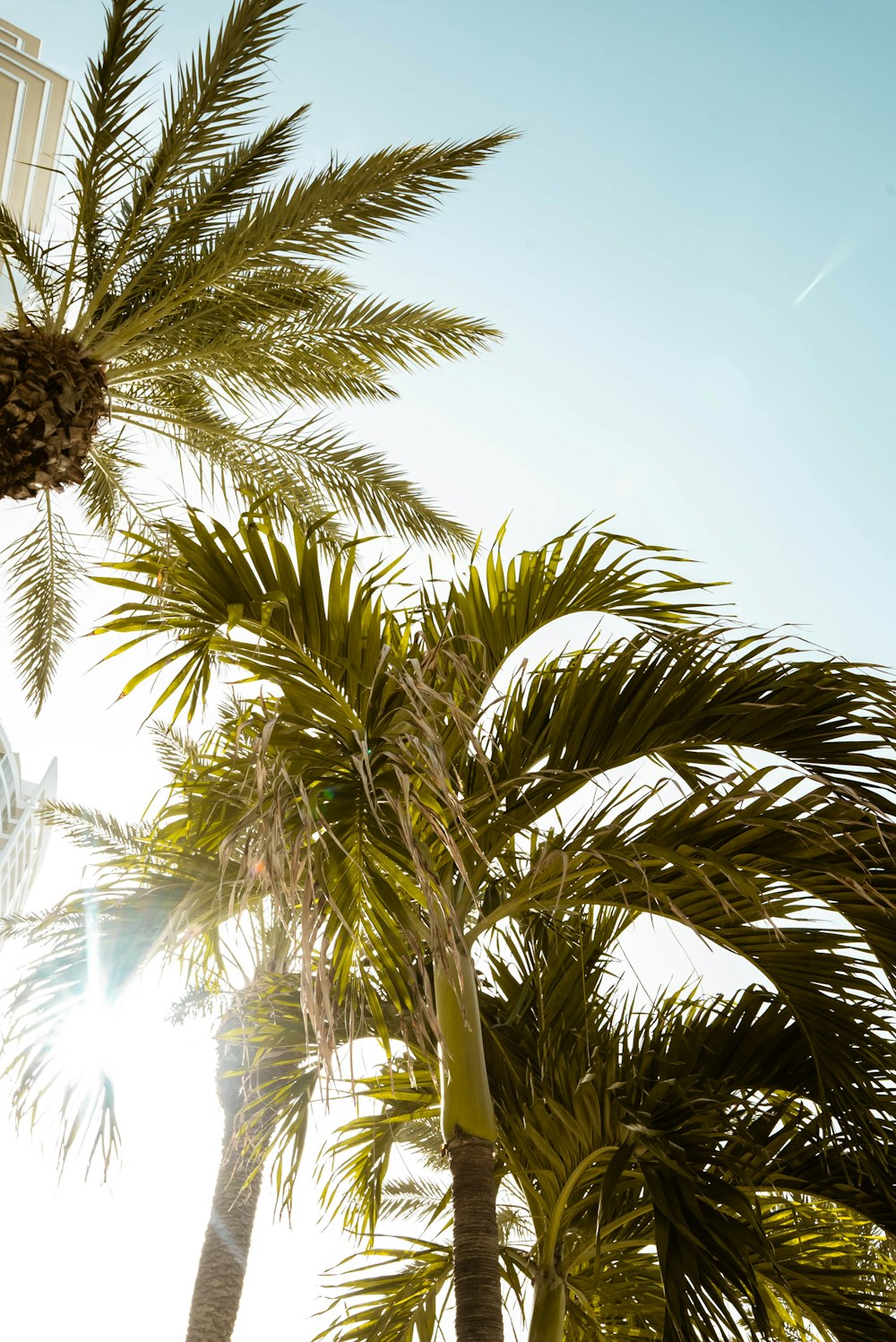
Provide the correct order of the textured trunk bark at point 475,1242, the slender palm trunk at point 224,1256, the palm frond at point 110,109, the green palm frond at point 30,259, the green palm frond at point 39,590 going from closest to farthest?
the textured trunk bark at point 475,1242, the palm frond at point 110,109, the green palm frond at point 30,259, the green palm frond at point 39,590, the slender palm trunk at point 224,1256

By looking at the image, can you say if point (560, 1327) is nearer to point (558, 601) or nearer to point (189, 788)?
point (189, 788)

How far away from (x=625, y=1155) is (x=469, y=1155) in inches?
16.0

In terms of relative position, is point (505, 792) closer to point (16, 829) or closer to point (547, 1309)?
point (547, 1309)

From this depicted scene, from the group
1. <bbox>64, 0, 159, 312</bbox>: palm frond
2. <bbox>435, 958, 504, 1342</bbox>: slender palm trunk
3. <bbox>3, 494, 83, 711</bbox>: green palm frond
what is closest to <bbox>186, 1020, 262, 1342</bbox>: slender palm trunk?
<bbox>3, 494, 83, 711</bbox>: green palm frond

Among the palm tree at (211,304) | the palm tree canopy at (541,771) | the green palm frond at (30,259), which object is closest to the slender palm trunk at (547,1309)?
the palm tree canopy at (541,771)

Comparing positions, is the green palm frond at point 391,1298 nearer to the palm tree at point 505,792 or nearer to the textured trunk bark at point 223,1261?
the palm tree at point 505,792

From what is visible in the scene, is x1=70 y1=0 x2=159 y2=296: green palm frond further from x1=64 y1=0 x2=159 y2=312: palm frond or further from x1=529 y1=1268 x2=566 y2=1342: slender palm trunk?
x1=529 y1=1268 x2=566 y2=1342: slender palm trunk

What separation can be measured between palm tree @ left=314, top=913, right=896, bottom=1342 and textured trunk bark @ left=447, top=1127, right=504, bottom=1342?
0.27 meters

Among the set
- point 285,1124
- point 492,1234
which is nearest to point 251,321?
point 285,1124

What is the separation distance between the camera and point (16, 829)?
52.8 meters

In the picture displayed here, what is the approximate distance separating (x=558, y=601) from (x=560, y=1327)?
209 cm

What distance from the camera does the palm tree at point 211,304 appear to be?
15.2 ft

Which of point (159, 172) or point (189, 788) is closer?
point (189, 788)

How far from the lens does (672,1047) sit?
9.12ft
